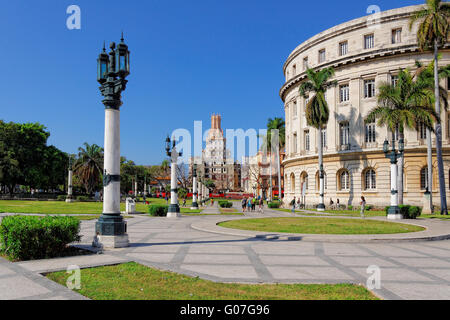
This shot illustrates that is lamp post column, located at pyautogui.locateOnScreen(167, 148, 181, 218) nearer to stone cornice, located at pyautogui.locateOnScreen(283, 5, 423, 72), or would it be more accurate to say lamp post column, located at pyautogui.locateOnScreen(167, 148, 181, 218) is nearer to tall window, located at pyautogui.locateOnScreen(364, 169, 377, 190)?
tall window, located at pyautogui.locateOnScreen(364, 169, 377, 190)

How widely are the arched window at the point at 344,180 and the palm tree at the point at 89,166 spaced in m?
47.4

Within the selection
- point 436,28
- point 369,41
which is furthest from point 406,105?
point 369,41

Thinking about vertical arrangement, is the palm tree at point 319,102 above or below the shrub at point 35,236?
above

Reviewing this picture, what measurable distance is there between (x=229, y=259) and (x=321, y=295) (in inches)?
149

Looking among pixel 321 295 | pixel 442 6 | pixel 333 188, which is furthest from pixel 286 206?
pixel 321 295

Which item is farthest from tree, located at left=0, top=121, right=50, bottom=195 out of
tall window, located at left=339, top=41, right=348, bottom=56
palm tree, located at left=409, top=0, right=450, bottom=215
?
palm tree, located at left=409, top=0, right=450, bottom=215

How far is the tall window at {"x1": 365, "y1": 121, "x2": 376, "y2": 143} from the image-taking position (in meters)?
42.2

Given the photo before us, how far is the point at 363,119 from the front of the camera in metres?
42.3

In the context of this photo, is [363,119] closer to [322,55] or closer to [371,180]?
[371,180]

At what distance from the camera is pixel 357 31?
142ft

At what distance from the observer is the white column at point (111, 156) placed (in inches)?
445

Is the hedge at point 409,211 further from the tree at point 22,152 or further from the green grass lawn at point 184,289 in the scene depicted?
the tree at point 22,152

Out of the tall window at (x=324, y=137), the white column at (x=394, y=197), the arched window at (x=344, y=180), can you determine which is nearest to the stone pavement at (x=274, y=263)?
the white column at (x=394, y=197)

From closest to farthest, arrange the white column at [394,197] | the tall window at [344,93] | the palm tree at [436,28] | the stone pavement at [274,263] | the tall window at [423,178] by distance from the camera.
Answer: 1. the stone pavement at [274,263]
2. the white column at [394,197]
3. the palm tree at [436,28]
4. the tall window at [423,178]
5. the tall window at [344,93]
